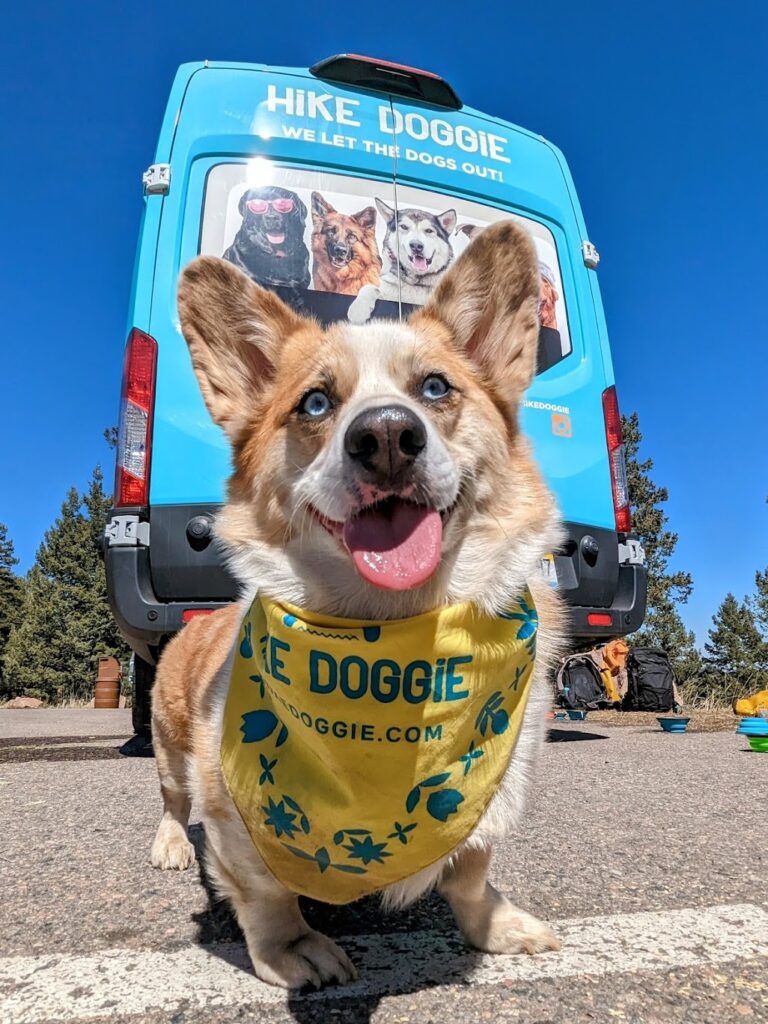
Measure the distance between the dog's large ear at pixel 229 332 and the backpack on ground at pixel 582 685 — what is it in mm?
10368

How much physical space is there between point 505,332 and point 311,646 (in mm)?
1208

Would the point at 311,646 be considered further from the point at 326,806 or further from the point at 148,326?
the point at 148,326

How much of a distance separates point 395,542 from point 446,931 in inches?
44.1

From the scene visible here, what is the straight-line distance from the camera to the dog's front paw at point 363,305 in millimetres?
4285

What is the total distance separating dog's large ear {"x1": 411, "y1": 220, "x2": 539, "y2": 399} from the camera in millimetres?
2234

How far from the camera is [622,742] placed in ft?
19.9

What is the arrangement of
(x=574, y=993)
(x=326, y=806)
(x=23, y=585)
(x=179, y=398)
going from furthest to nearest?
(x=23, y=585)
(x=179, y=398)
(x=326, y=806)
(x=574, y=993)

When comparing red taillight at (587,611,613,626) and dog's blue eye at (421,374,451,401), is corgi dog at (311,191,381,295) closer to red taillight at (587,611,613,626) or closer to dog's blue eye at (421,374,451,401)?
dog's blue eye at (421,374,451,401)

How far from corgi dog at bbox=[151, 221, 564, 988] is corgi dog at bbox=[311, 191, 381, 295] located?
194 cm

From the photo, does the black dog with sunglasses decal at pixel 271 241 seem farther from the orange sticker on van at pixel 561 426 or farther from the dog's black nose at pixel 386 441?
the dog's black nose at pixel 386 441

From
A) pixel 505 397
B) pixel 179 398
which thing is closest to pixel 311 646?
pixel 505 397

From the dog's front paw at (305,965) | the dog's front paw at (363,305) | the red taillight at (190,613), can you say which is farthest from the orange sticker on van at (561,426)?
the dog's front paw at (305,965)

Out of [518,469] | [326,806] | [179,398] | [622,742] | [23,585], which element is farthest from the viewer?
[23,585]

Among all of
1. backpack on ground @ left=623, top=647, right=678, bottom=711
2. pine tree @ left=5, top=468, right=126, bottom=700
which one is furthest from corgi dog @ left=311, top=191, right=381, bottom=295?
pine tree @ left=5, top=468, right=126, bottom=700
